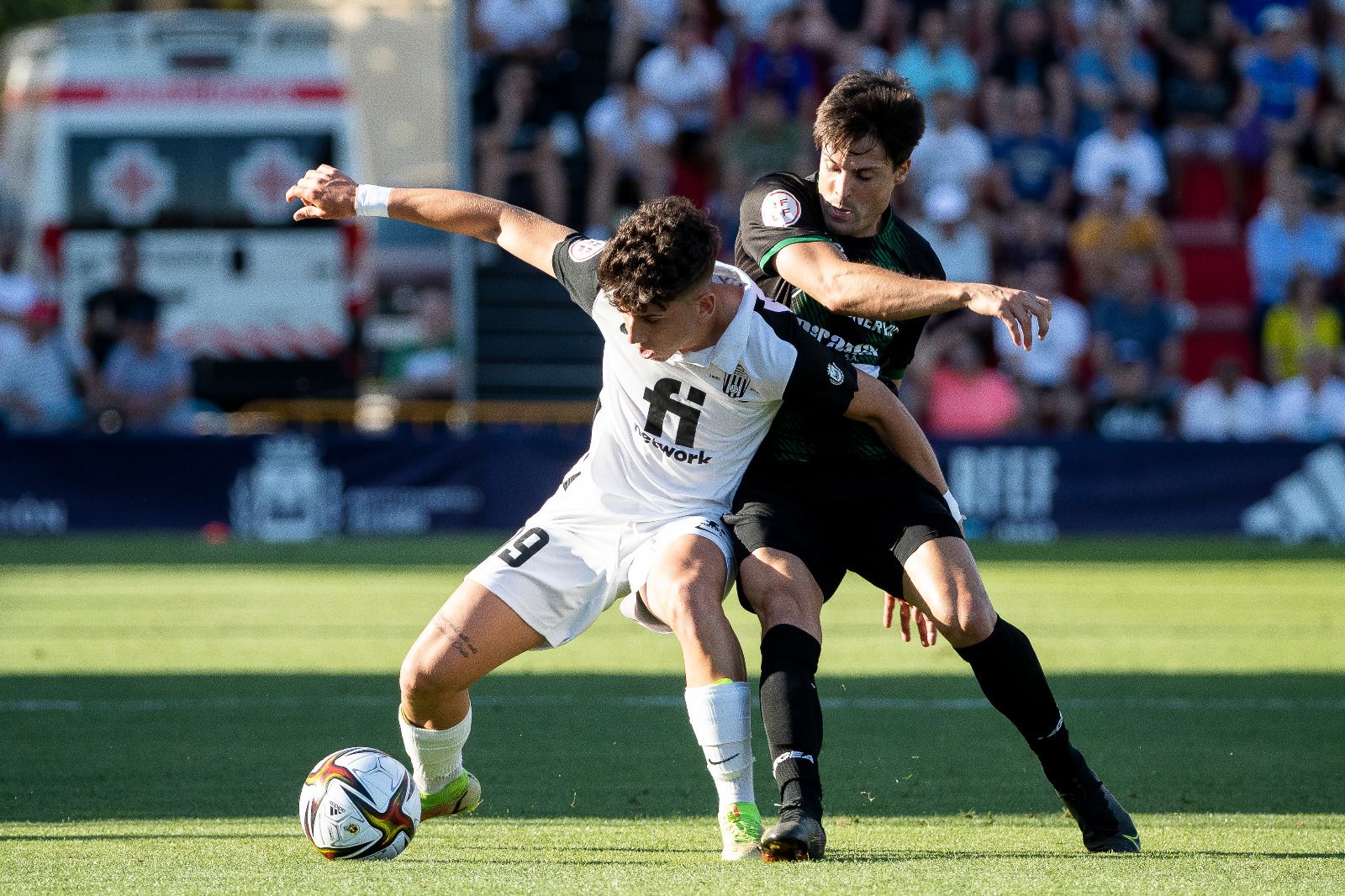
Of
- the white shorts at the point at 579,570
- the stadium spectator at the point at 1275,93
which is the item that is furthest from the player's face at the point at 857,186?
the stadium spectator at the point at 1275,93

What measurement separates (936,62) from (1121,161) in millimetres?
2281

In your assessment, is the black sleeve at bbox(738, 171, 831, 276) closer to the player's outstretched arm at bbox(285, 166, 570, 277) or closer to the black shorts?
the player's outstretched arm at bbox(285, 166, 570, 277)

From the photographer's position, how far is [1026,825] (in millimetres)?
5723

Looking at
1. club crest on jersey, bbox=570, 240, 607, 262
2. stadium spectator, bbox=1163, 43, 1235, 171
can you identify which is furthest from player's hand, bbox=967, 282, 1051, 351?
stadium spectator, bbox=1163, 43, 1235, 171

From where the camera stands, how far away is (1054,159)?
1928 centimetres

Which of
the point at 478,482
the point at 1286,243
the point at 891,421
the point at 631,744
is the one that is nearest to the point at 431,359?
the point at 478,482

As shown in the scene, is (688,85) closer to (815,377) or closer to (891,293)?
(815,377)

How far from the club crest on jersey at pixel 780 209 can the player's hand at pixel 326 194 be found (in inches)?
51.5

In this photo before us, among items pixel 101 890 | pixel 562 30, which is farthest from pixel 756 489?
pixel 562 30

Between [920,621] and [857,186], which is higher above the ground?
[857,186]

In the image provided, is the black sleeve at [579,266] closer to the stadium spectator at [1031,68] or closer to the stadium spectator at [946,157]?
the stadium spectator at [946,157]

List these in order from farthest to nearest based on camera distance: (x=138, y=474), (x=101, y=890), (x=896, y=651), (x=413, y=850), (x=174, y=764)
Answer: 1. (x=138, y=474)
2. (x=896, y=651)
3. (x=174, y=764)
4. (x=413, y=850)
5. (x=101, y=890)

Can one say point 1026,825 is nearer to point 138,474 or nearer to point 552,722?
point 552,722

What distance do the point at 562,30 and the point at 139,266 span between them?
17.7 ft
